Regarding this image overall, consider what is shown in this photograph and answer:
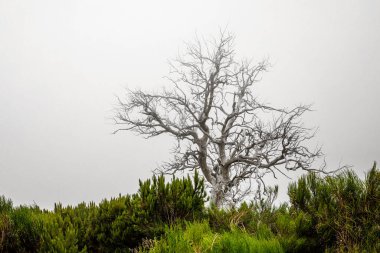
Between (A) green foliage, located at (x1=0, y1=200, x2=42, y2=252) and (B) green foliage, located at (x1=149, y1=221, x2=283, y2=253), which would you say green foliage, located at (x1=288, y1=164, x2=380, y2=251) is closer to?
(B) green foliage, located at (x1=149, y1=221, x2=283, y2=253)

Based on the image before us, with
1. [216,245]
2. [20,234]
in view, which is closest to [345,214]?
[216,245]

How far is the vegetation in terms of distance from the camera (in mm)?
5383

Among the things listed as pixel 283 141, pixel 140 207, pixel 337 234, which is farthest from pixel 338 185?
pixel 283 141

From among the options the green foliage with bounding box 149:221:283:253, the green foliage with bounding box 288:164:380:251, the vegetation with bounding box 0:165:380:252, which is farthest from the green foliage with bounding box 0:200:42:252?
the green foliage with bounding box 288:164:380:251

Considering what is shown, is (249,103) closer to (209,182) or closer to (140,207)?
(209,182)

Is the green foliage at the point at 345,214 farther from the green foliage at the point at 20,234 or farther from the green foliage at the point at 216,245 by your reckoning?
the green foliage at the point at 20,234

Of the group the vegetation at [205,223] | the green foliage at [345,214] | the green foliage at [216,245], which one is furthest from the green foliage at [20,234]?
the green foliage at [345,214]

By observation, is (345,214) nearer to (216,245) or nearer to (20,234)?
(216,245)

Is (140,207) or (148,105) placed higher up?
(148,105)

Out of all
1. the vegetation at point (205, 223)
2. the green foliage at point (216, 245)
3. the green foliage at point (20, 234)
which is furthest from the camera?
the green foliage at point (20, 234)

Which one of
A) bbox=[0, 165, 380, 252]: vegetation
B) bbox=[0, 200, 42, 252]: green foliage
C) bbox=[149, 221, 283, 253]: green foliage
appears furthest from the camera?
bbox=[0, 200, 42, 252]: green foliage

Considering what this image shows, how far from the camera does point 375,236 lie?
534 cm

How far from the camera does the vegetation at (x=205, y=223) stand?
212 inches

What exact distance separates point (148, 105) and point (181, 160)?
3931 mm
